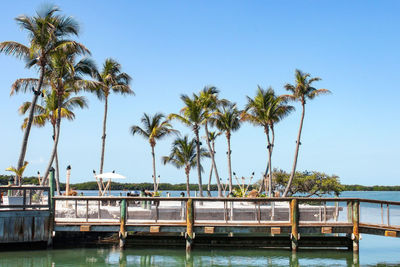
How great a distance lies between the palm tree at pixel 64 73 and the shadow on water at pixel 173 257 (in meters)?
A: 9.74

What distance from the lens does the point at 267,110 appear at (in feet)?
141

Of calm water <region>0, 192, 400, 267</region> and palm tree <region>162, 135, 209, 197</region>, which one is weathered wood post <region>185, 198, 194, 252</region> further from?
palm tree <region>162, 135, 209, 197</region>

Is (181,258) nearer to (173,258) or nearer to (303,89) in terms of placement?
(173,258)

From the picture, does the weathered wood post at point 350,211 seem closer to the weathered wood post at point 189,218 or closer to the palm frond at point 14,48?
the weathered wood post at point 189,218

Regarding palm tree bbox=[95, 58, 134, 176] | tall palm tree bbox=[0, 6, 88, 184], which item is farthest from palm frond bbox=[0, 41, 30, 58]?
palm tree bbox=[95, 58, 134, 176]

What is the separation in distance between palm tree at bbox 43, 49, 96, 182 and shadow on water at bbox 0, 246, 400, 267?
9736 millimetres

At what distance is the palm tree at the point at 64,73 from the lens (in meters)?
30.8

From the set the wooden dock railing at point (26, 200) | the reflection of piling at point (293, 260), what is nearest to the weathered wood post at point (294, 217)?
the reflection of piling at point (293, 260)

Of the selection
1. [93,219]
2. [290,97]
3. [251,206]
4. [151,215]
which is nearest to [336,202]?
[251,206]

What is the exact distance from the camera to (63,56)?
1202 inches

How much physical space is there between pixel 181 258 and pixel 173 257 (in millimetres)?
522

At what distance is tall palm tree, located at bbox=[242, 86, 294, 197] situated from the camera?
43.1 meters

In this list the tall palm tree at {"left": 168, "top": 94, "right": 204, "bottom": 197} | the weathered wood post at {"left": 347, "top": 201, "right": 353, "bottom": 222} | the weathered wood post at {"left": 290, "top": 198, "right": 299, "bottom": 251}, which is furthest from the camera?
the tall palm tree at {"left": 168, "top": 94, "right": 204, "bottom": 197}

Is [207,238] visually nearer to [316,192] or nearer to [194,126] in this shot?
[194,126]
